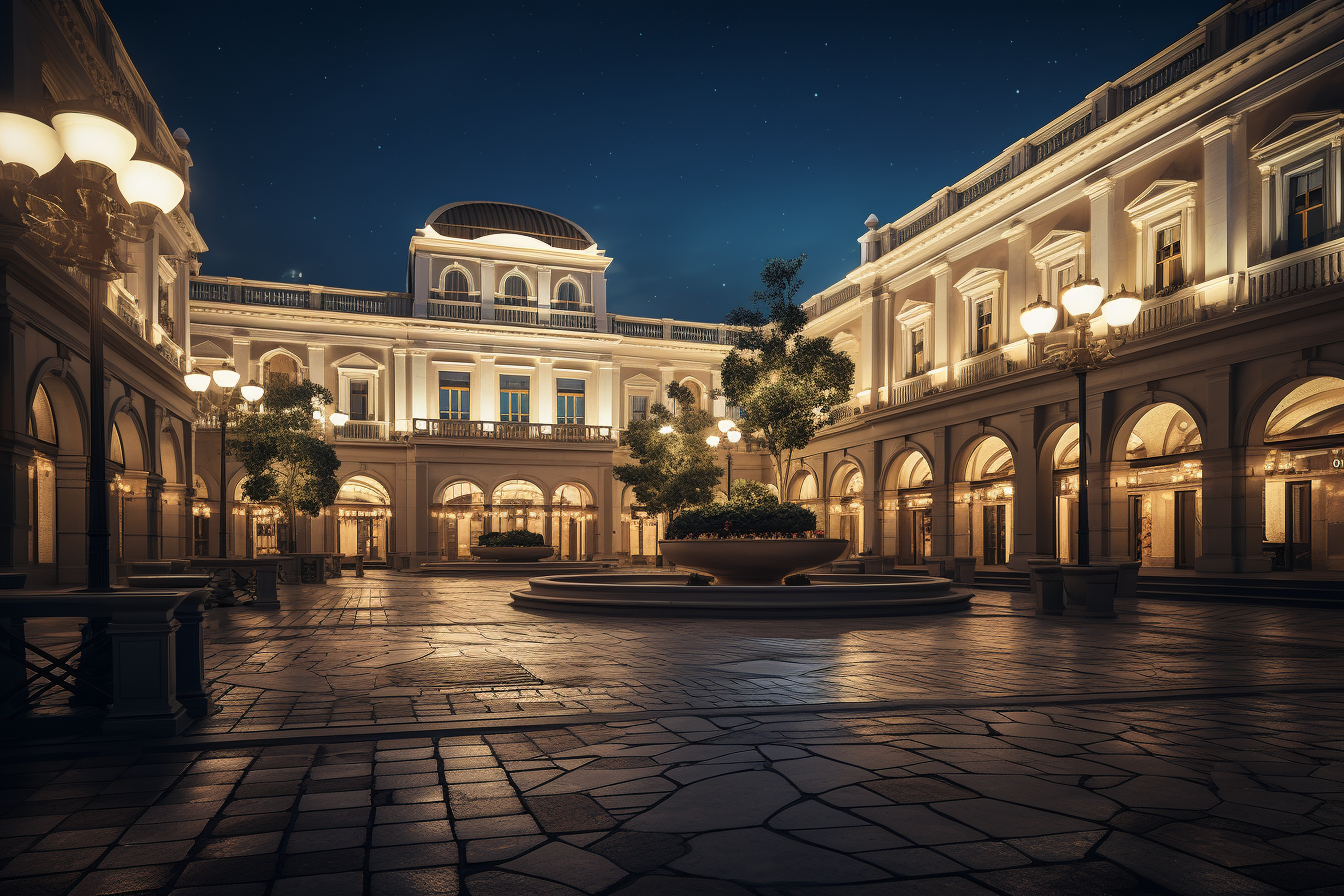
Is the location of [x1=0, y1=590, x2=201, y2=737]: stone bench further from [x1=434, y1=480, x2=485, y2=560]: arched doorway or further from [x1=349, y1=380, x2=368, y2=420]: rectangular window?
[x1=349, y1=380, x2=368, y2=420]: rectangular window

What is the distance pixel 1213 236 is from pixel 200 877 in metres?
22.1

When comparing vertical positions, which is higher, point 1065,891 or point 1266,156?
point 1266,156

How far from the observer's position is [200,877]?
3238 mm

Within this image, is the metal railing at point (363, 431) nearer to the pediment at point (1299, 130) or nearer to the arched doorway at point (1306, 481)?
the arched doorway at point (1306, 481)

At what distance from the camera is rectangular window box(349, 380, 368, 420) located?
3750 centimetres

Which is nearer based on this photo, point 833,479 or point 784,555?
point 784,555

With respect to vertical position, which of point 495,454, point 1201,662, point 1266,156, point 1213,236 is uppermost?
point 1266,156

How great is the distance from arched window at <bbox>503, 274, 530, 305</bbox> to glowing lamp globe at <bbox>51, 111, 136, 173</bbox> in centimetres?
3302

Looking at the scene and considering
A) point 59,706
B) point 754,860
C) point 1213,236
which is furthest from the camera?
point 1213,236

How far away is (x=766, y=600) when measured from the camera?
1359 cm

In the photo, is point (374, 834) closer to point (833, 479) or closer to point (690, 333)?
point (833, 479)

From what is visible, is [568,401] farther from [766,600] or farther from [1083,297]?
[1083,297]

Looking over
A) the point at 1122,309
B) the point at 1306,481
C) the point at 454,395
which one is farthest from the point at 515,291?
the point at 1122,309

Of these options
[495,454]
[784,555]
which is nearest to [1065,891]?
[784,555]
